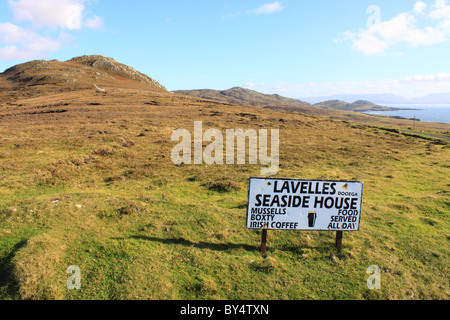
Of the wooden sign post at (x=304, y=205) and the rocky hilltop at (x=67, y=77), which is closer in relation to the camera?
the wooden sign post at (x=304, y=205)

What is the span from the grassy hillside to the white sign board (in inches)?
42.1

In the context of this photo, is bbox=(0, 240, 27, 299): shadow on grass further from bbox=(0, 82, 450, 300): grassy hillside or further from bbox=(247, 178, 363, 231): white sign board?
bbox=(247, 178, 363, 231): white sign board

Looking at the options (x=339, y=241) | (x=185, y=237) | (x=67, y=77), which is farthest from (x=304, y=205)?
(x=67, y=77)

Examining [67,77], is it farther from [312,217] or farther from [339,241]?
[339,241]

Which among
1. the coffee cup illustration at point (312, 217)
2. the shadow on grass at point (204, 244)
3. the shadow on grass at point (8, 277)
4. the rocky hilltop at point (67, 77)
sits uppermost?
the rocky hilltop at point (67, 77)

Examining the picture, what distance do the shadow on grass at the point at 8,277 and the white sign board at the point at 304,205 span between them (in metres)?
6.57

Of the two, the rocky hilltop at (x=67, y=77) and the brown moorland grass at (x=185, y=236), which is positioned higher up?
the rocky hilltop at (x=67, y=77)

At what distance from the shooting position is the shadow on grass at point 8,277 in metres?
6.74

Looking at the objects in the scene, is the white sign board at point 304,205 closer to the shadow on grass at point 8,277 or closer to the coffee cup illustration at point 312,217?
the coffee cup illustration at point 312,217

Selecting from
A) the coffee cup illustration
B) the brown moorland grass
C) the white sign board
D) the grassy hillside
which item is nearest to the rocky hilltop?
the brown moorland grass

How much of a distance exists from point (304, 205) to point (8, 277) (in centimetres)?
878

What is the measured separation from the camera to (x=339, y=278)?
8.05m

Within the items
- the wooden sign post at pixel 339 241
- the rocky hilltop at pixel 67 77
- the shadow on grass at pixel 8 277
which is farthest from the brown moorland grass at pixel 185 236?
the rocky hilltop at pixel 67 77

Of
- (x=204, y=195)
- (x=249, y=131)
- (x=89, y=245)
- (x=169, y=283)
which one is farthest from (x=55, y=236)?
(x=249, y=131)
